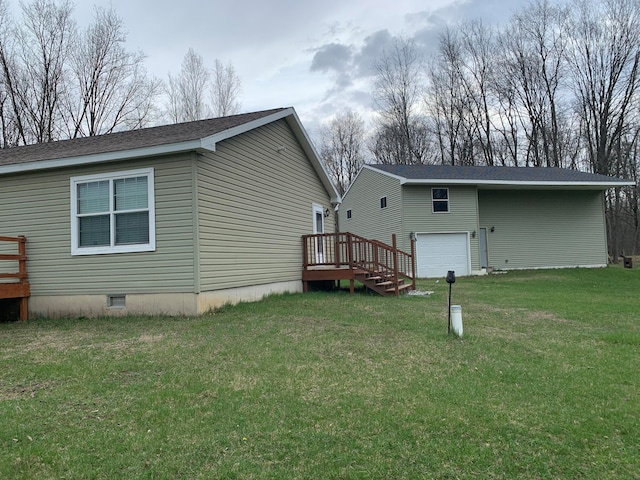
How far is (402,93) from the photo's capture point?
106 ft

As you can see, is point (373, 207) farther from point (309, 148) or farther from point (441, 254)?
point (309, 148)

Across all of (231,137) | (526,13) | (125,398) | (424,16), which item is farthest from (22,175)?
(526,13)

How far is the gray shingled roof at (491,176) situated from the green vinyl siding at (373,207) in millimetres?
631

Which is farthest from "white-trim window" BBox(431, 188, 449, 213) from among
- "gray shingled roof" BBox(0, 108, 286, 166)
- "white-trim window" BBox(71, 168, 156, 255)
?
"white-trim window" BBox(71, 168, 156, 255)

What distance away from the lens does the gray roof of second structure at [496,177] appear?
17844 millimetres

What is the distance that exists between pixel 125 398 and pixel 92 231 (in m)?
5.35

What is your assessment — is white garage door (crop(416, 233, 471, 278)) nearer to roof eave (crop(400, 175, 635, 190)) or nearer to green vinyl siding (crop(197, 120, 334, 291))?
roof eave (crop(400, 175, 635, 190))

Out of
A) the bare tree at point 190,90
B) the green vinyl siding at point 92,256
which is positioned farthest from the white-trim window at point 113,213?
the bare tree at point 190,90

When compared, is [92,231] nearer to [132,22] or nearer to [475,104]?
[132,22]

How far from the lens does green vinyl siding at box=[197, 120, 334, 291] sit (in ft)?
26.2

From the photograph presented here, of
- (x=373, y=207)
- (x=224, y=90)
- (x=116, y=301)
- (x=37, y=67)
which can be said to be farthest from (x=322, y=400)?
(x=224, y=90)

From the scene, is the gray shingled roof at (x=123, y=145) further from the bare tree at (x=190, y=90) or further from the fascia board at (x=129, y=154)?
the bare tree at (x=190, y=90)

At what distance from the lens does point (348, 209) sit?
77.3 feet

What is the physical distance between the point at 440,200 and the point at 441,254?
90.8 inches
